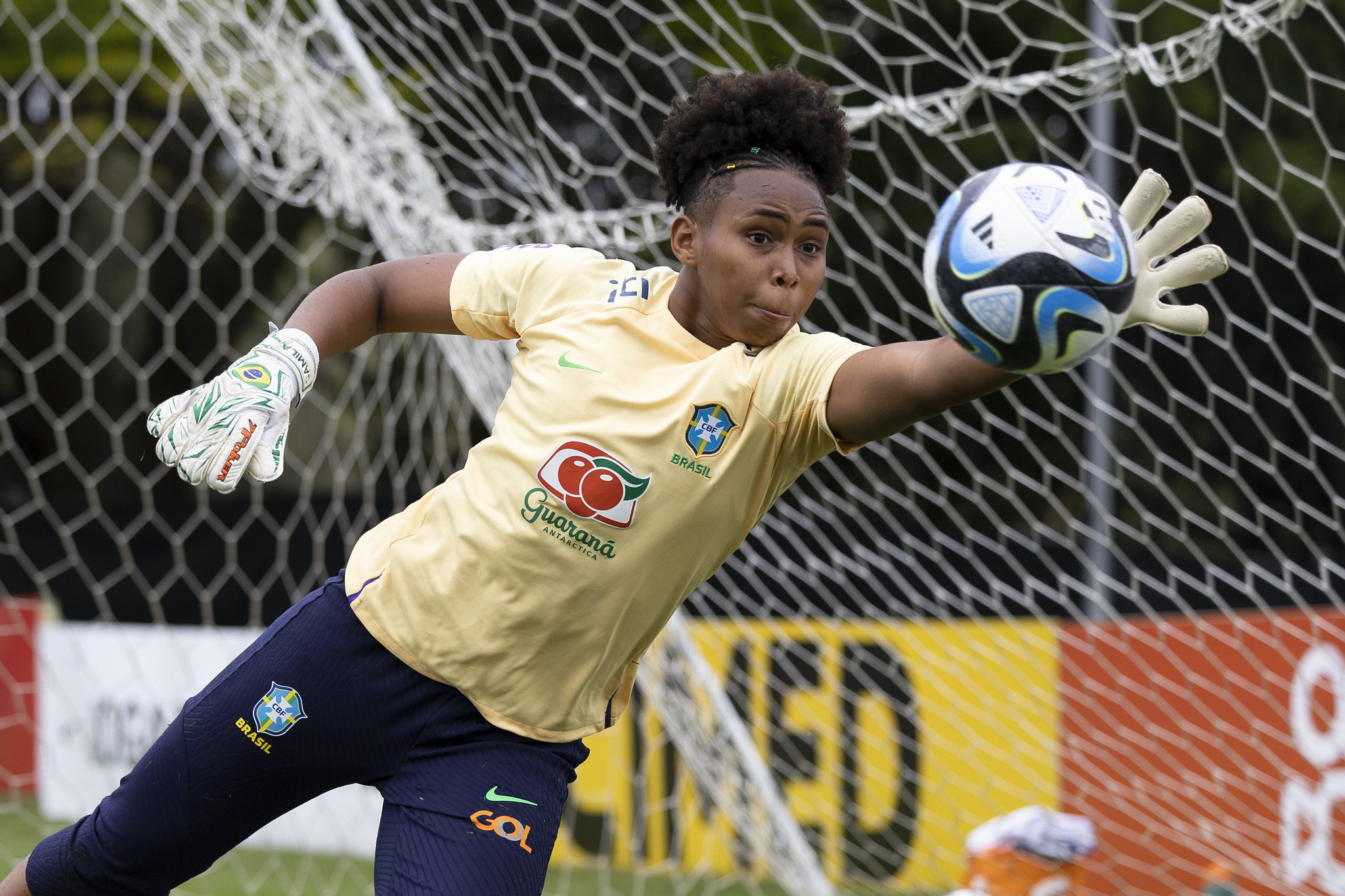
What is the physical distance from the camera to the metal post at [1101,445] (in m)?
4.87

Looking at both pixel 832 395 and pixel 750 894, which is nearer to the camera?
pixel 832 395

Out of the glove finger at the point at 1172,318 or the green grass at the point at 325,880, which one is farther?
the green grass at the point at 325,880

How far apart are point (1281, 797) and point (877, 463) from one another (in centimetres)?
249

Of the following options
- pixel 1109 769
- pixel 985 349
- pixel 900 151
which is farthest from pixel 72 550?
pixel 985 349

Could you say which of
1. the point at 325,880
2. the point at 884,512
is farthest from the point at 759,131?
the point at 325,880

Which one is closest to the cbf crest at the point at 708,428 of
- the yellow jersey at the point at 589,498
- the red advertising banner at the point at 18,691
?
the yellow jersey at the point at 589,498

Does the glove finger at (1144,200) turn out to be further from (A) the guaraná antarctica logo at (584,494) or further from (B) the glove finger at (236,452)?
(B) the glove finger at (236,452)

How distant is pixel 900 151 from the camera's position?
5.77 meters

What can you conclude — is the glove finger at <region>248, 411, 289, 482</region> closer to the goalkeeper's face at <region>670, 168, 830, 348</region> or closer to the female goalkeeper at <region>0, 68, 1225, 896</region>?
the female goalkeeper at <region>0, 68, 1225, 896</region>

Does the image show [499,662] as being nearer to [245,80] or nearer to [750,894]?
[245,80]

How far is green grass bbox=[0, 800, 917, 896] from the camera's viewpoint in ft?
18.9

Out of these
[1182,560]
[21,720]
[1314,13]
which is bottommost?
[21,720]

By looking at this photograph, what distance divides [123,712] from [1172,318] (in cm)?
618

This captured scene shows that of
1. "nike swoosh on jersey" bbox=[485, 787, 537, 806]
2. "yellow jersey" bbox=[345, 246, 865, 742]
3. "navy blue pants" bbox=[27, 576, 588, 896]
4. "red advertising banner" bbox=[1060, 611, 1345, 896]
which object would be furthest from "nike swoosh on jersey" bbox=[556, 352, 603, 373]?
"red advertising banner" bbox=[1060, 611, 1345, 896]
